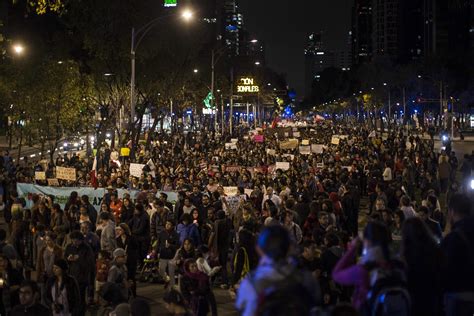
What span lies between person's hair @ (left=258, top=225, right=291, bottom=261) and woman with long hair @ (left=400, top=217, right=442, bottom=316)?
1.38 meters

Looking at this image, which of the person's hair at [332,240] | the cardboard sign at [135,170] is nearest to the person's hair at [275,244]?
the person's hair at [332,240]

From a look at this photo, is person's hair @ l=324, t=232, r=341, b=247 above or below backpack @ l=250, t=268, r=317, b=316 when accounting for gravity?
below

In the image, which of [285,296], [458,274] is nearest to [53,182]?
[458,274]

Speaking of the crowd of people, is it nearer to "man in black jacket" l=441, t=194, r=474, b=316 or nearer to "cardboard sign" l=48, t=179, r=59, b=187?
"man in black jacket" l=441, t=194, r=474, b=316

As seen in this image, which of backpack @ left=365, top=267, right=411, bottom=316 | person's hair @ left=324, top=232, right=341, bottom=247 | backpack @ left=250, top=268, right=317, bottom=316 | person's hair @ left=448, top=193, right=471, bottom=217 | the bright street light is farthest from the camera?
the bright street light

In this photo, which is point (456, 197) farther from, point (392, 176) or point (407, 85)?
point (407, 85)

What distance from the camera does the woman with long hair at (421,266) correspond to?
6.13 m

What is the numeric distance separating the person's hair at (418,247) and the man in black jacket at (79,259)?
231 inches

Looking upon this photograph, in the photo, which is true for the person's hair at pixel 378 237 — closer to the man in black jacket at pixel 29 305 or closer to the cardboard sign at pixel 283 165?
the man in black jacket at pixel 29 305

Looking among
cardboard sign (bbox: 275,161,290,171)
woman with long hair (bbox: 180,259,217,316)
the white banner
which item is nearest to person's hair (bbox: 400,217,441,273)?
woman with long hair (bbox: 180,259,217,316)

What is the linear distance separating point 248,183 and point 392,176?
5747 mm

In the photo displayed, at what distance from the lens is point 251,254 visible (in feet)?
36.2

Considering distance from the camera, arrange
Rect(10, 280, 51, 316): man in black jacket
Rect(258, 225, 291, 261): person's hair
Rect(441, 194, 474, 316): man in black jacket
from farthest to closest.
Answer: Rect(10, 280, 51, 316): man in black jacket → Rect(441, 194, 474, 316): man in black jacket → Rect(258, 225, 291, 261): person's hair

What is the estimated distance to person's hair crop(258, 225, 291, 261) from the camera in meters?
5.14
